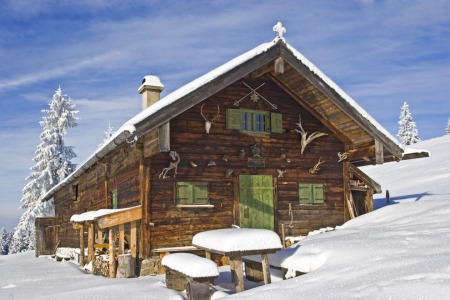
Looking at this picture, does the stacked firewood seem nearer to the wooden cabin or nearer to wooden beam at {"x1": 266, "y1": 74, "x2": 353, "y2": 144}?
the wooden cabin

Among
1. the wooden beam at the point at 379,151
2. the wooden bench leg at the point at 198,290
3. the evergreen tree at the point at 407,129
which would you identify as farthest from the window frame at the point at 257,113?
the evergreen tree at the point at 407,129

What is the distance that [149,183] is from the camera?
1053 centimetres

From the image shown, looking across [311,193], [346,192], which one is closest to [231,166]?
[311,193]

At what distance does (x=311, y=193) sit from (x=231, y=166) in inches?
117

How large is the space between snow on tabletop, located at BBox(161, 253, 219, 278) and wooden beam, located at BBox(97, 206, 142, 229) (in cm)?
252

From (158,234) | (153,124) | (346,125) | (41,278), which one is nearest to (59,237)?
(41,278)

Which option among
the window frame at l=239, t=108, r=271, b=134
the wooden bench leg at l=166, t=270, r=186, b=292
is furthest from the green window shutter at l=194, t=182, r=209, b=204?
the wooden bench leg at l=166, t=270, r=186, b=292

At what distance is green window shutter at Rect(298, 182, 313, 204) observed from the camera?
12.7 meters

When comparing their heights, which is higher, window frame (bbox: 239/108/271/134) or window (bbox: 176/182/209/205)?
window frame (bbox: 239/108/271/134)

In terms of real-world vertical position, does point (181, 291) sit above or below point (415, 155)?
below

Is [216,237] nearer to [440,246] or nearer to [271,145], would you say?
[440,246]

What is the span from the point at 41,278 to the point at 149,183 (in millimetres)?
3789

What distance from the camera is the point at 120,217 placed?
32.3 feet

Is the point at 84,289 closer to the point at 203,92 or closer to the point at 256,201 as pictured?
the point at 203,92
